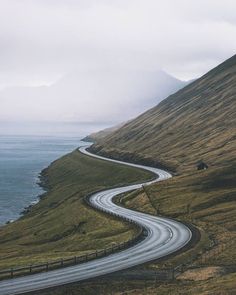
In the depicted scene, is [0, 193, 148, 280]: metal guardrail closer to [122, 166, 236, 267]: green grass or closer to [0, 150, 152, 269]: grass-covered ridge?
[0, 150, 152, 269]: grass-covered ridge

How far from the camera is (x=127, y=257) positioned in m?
69.2

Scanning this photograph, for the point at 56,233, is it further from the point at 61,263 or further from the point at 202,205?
the point at 61,263

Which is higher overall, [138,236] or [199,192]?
[199,192]

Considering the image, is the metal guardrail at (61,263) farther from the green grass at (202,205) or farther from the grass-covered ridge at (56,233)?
the green grass at (202,205)

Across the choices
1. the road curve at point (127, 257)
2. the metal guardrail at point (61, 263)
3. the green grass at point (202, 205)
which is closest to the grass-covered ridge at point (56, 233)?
the road curve at point (127, 257)

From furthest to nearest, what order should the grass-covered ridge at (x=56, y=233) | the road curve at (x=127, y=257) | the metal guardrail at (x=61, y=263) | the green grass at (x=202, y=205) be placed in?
Result: the grass-covered ridge at (x=56, y=233)
the green grass at (x=202, y=205)
the metal guardrail at (x=61, y=263)
the road curve at (x=127, y=257)

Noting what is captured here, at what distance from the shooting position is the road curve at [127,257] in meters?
55.6

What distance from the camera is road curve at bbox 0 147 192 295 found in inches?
2188

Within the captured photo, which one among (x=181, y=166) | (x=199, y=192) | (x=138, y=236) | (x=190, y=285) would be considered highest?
(x=181, y=166)

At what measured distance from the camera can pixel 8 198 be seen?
181500 millimetres

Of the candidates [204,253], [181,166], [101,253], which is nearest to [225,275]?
[204,253]

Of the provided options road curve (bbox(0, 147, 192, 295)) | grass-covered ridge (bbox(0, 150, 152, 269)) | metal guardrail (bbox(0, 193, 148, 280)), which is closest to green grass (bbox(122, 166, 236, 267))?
road curve (bbox(0, 147, 192, 295))

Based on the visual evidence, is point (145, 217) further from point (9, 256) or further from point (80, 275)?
point (80, 275)

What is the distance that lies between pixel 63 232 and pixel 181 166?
87.0 m
